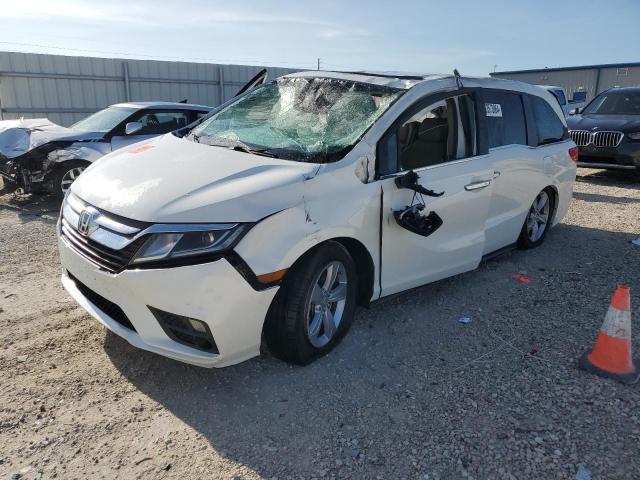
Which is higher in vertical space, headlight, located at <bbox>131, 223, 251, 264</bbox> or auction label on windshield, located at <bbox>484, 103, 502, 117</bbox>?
auction label on windshield, located at <bbox>484, 103, 502, 117</bbox>

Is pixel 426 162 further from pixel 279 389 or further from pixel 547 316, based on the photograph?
pixel 279 389

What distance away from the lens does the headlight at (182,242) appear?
260 centimetres

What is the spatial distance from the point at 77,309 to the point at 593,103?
11336 mm

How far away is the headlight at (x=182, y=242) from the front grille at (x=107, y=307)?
39cm

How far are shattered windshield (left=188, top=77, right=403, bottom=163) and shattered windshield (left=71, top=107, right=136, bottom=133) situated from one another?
165 inches

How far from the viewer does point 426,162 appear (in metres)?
3.75

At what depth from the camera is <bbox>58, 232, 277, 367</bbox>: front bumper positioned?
102 inches

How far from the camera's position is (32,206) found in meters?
7.48

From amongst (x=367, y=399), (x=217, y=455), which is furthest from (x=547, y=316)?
(x=217, y=455)

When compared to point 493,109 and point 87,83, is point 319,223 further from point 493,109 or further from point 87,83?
point 87,83

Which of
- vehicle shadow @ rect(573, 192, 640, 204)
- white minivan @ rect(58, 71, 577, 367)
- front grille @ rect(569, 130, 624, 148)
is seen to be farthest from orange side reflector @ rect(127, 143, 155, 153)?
front grille @ rect(569, 130, 624, 148)

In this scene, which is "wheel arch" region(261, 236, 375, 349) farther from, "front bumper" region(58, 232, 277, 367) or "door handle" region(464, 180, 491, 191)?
"door handle" region(464, 180, 491, 191)

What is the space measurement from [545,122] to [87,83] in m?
13.0

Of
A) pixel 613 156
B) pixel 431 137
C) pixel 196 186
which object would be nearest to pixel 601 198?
pixel 613 156
